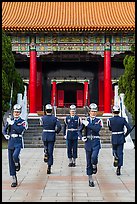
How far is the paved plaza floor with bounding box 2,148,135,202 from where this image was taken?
17.1ft

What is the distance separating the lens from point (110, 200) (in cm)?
507

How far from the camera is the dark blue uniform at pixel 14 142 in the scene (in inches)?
245

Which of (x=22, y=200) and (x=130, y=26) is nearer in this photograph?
(x=22, y=200)

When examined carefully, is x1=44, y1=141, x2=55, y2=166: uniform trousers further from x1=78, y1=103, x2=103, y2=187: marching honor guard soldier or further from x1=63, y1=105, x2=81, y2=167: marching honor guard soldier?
x1=78, y1=103, x2=103, y2=187: marching honor guard soldier

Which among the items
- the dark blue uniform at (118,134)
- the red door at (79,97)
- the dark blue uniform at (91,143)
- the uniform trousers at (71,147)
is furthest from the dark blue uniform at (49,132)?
the red door at (79,97)

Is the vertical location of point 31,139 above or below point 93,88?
below

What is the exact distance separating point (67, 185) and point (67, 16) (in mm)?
15401

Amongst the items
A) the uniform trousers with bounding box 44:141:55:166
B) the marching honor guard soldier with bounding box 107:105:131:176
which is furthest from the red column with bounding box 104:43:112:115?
the uniform trousers with bounding box 44:141:55:166

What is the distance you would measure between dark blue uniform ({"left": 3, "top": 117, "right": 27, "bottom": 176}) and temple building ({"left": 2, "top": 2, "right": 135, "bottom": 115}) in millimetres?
11799

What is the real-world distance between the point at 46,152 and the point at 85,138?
4.82 ft

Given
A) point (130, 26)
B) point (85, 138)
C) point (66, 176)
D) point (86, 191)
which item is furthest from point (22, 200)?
point (130, 26)

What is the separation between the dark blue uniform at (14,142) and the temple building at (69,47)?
38.7 ft

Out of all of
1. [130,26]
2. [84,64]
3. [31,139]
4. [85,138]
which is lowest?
[31,139]

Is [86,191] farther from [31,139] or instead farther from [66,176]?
[31,139]
